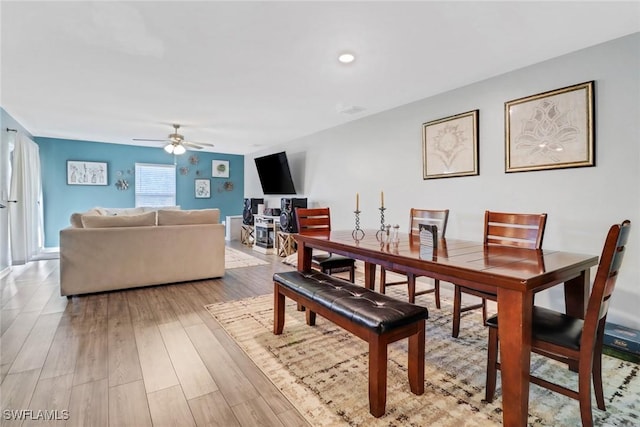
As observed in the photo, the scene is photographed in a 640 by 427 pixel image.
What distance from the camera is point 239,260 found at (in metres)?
5.34

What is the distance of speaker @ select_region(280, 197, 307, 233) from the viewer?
557cm

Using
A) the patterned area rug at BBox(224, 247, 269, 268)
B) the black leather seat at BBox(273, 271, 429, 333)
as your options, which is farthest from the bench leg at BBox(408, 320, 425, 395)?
the patterned area rug at BBox(224, 247, 269, 268)

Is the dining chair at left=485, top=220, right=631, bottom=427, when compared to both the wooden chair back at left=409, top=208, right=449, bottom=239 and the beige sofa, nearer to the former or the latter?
the wooden chair back at left=409, top=208, right=449, bottom=239

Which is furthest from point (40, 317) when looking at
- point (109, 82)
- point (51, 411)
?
point (109, 82)

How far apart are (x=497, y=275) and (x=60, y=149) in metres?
8.04

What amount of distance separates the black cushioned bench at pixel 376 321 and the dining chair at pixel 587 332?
0.40 metres

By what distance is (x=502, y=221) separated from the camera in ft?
7.86

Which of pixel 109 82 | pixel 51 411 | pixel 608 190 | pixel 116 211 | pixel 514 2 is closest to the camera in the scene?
pixel 51 411

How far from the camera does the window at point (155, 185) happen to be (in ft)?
23.7

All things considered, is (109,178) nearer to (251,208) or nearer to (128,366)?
(251,208)

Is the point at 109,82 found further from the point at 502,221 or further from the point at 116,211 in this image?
the point at 502,221

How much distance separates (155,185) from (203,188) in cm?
111

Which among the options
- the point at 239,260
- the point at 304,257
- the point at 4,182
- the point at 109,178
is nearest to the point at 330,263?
the point at 304,257

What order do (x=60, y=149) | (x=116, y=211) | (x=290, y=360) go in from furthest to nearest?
(x=60, y=149), (x=116, y=211), (x=290, y=360)
